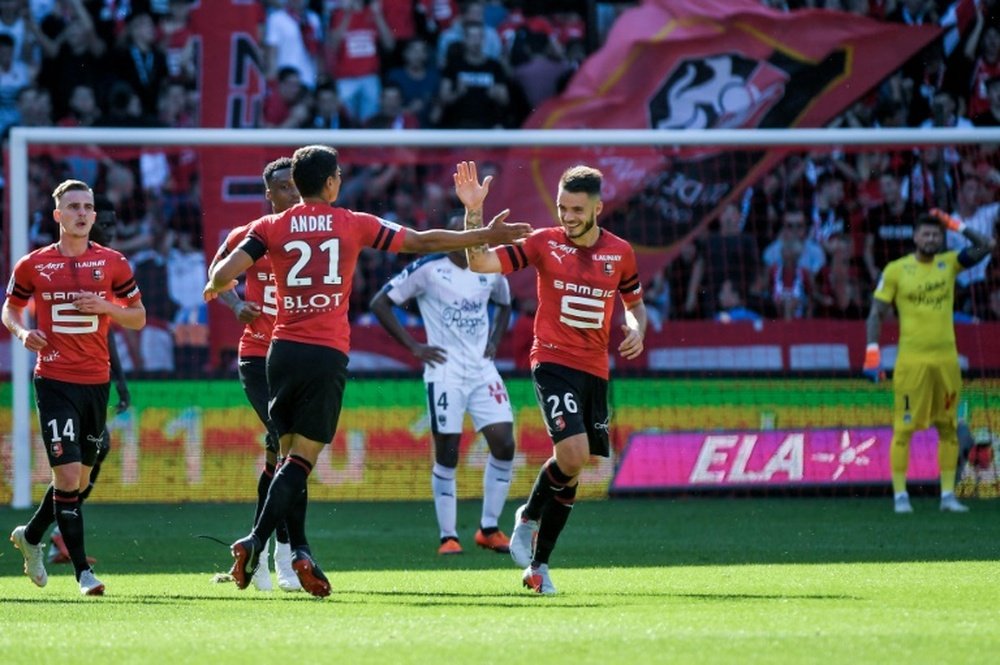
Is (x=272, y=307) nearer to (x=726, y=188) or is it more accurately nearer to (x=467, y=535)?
(x=467, y=535)

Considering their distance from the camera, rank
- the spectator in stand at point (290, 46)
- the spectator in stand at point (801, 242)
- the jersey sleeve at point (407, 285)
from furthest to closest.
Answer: the spectator in stand at point (290, 46) < the spectator in stand at point (801, 242) < the jersey sleeve at point (407, 285)

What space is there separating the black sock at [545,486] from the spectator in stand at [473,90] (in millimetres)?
10544

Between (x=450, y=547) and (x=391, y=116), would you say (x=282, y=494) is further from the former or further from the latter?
(x=391, y=116)

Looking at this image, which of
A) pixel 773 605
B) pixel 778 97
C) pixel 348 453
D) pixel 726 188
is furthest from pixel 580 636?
pixel 778 97

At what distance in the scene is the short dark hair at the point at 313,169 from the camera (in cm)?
861

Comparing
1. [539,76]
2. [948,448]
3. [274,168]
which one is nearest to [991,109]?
[539,76]

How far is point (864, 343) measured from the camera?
1652cm

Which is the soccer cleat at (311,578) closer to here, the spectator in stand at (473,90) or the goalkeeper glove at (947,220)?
the goalkeeper glove at (947,220)

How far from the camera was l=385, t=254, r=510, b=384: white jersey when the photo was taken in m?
12.8

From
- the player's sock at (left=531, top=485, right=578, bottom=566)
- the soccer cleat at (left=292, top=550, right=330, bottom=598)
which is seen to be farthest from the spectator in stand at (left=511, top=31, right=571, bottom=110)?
the soccer cleat at (left=292, top=550, right=330, bottom=598)

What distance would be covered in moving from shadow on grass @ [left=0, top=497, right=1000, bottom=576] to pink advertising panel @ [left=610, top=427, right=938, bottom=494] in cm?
30

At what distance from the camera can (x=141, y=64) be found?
20000 mm

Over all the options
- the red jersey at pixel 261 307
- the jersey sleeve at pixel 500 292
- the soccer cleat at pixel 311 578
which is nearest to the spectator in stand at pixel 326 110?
the jersey sleeve at pixel 500 292

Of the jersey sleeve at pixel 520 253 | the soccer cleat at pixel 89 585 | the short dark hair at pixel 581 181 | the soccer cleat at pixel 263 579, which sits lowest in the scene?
the soccer cleat at pixel 263 579
